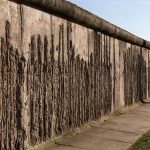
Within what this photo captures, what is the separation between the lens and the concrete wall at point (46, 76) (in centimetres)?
337

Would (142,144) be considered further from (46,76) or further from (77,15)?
(77,15)

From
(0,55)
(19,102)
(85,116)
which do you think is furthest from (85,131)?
(0,55)

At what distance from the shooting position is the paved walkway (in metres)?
4.17

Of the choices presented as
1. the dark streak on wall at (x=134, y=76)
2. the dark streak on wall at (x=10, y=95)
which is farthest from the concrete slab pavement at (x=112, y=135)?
the dark streak on wall at (x=134, y=76)

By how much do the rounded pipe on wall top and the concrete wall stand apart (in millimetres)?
76

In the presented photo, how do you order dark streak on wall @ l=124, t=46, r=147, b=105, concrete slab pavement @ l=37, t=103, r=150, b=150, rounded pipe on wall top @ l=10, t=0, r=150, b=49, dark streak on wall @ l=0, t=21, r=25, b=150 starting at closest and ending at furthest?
dark streak on wall @ l=0, t=21, r=25, b=150 < rounded pipe on wall top @ l=10, t=0, r=150, b=49 < concrete slab pavement @ l=37, t=103, r=150, b=150 < dark streak on wall @ l=124, t=46, r=147, b=105

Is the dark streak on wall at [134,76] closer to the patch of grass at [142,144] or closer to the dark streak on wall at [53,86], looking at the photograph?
the dark streak on wall at [53,86]

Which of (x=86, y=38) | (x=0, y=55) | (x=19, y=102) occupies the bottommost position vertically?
(x=19, y=102)

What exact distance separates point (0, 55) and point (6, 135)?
74cm

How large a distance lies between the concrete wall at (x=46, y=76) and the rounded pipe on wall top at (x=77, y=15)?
0.25 feet

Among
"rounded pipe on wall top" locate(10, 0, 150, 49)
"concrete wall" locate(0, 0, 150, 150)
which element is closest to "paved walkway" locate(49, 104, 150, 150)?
"concrete wall" locate(0, 0, 150, 150)

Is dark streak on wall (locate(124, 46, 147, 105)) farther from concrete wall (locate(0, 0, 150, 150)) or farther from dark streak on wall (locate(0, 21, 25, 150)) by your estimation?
dark streak on wall (locate(0, 21, 25, 150))

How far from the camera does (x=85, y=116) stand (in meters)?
5.29

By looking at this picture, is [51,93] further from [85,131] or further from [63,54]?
[85,131]
